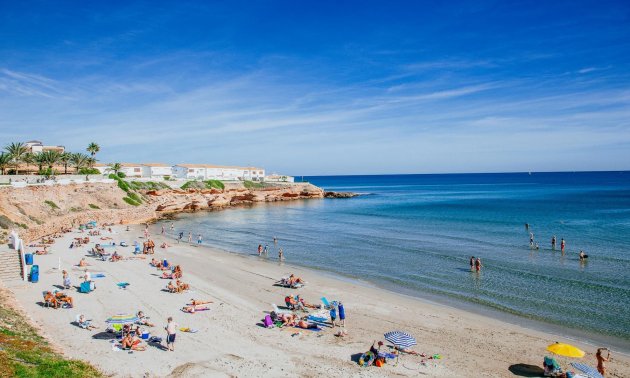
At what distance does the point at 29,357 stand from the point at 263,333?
8.46 m

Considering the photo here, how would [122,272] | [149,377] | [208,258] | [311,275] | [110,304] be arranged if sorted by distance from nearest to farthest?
[149,377], [110,304], [122,272], [311,275], [208,258]

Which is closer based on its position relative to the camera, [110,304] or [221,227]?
[110,304]

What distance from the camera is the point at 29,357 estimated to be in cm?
1267

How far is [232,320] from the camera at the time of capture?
19.7 metres

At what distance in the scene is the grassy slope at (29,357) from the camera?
11.5 m

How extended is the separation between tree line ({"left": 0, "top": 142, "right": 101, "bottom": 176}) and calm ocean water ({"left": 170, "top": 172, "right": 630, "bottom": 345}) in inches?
875

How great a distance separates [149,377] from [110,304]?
9.12 meters

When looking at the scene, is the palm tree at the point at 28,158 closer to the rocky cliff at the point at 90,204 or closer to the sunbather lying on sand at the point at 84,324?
the rocky cliff at the point at 90,204

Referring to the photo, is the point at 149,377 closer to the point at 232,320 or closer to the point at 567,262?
the point at 232,320

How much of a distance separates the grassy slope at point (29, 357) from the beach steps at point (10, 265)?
28.8ft

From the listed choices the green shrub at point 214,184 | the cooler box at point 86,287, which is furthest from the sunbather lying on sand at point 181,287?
the green shrub at point 214,184

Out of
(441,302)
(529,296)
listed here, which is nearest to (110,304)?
(441,302)

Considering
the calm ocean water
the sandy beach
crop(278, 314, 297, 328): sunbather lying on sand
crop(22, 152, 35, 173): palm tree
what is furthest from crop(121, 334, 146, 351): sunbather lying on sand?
crop(22, 152, 35, 173): palm tree

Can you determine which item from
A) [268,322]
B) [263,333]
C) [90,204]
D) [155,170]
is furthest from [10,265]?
[155,170]
